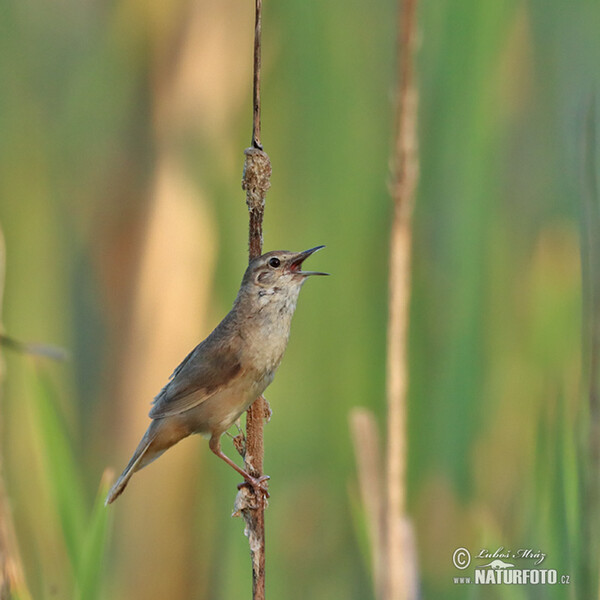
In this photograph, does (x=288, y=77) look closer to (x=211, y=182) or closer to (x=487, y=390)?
(x=211, y=182)

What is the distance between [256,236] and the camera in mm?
1727

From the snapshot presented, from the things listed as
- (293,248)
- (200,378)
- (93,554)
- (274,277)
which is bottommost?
(93,554)

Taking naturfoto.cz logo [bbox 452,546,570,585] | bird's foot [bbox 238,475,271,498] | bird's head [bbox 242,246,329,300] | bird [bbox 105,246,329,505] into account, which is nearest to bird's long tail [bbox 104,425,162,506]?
bird [bbox 105,246,329,505]

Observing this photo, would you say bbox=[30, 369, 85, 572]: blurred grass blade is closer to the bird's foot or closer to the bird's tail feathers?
the bird's tail feathers

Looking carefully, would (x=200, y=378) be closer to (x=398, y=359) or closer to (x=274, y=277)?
(x=274, y=277)

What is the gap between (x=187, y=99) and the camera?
261 centimetres

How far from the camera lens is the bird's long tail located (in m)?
1.83

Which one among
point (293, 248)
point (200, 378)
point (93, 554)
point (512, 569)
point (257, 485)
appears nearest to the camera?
point (93, 554)

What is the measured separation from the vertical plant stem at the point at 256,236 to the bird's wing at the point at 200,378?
0.48 feet

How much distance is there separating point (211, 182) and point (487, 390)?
3.34 feet

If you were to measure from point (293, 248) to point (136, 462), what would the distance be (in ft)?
3.02

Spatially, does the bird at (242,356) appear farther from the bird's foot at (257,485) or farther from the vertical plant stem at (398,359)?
the vertical plant stem at (398,359)

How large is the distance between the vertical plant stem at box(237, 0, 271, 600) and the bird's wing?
0.15 m

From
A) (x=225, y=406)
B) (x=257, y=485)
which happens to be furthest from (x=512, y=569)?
(x=225, y=406)
